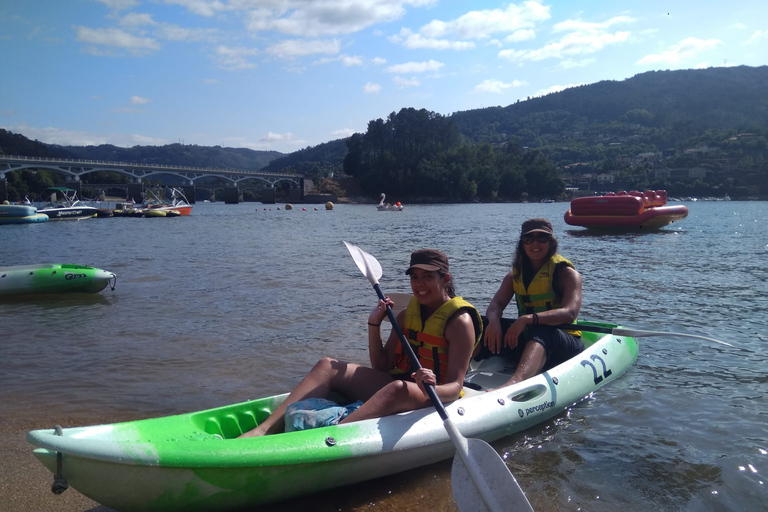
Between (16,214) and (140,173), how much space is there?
173 ft

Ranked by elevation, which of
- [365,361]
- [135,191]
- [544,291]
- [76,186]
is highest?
[76,186]

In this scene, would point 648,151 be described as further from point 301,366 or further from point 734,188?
point 301,366

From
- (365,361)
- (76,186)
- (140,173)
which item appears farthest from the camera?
(140,173)

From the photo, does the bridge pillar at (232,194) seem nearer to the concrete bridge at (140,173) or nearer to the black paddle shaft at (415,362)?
the concrete bridge at (140,173)

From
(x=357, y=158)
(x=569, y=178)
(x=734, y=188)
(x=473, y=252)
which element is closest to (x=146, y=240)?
(x=473, y=252)

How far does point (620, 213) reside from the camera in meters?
26.5

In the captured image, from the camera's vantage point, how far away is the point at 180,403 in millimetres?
5461

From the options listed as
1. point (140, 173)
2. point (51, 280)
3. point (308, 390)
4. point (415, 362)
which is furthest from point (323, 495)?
point (140, 173)

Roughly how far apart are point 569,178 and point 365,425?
131493mm

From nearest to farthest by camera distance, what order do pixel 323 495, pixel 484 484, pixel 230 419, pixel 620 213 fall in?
pixel 484 484
pixel 323 495
pixel 230 419
pixel 620 213

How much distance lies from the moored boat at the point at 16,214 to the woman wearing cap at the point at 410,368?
42347 millimetres

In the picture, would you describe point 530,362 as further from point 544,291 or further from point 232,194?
point 232,194

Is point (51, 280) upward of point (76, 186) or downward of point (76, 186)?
downward

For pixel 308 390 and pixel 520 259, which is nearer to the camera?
pixel 308 390
